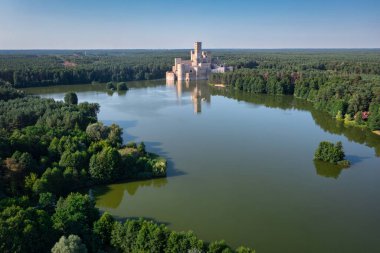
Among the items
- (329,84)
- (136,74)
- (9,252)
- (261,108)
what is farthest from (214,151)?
(136,74)

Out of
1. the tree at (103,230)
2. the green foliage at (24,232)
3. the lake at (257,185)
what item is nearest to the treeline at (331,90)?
the lake at (257,185)

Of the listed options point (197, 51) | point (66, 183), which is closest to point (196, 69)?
point (197, 51)

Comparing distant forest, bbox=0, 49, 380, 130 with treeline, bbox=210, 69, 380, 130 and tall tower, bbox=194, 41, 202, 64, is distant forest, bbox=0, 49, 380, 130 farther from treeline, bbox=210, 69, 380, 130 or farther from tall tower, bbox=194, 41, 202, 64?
tall tower, bbox=194, 41, 202, 64

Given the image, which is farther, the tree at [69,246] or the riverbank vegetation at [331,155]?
the riverbank vegetation at [331,155]

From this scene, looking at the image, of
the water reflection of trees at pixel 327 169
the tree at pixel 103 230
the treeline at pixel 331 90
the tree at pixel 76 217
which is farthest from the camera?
the treeline at pixel 331 90

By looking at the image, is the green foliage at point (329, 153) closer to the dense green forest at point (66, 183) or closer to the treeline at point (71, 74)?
the dense green forest at point (66, 183)

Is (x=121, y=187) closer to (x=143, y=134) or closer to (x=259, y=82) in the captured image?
(x=143, y=134)
